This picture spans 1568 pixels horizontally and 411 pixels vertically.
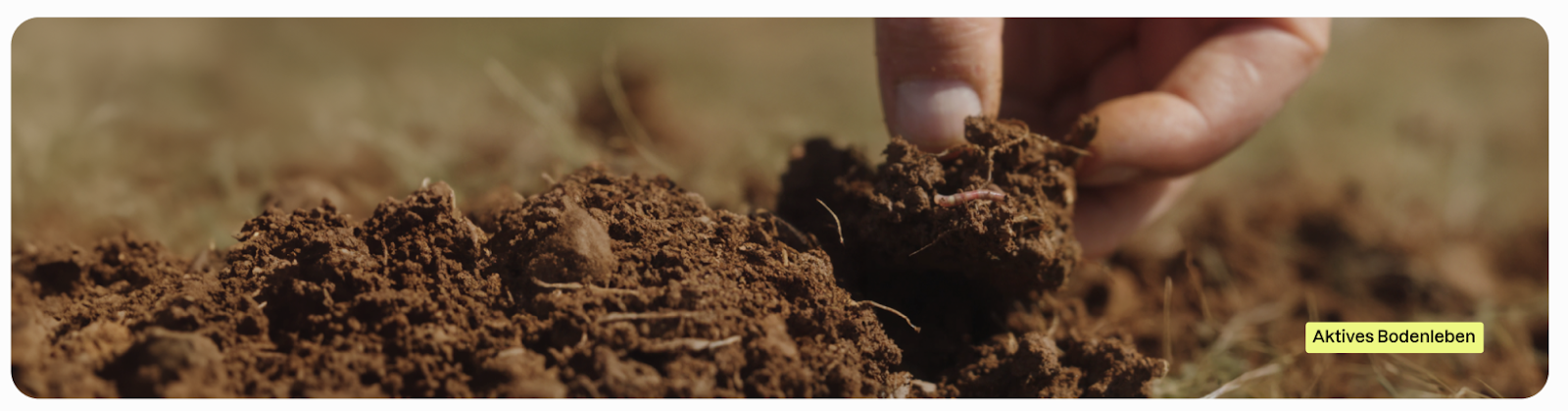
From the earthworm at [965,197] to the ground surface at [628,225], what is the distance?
200 mm

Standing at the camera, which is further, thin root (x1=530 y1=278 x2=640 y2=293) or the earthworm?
the earthworm

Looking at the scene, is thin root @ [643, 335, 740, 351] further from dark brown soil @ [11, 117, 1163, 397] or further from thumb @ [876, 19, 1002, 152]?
thumb @ [876, 19, 1002, 152]

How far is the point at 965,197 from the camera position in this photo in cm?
156

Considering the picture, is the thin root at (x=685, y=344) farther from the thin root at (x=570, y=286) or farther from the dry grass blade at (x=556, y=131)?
the dry grass blade at (x=556, y=131)

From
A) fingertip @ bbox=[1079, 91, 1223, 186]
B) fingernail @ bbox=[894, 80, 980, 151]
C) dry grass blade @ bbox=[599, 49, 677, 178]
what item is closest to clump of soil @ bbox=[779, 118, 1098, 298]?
fingernail @ bbox=[894, 80, 980, 151]

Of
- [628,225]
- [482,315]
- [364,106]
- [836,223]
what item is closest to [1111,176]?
[836,223]

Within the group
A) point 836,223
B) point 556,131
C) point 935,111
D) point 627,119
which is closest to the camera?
point 836,223

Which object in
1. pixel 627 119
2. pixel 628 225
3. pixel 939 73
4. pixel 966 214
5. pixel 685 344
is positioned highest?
pixel 627 119

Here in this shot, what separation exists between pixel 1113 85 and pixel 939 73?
3.15ft

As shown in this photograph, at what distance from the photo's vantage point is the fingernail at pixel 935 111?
1.85 meters

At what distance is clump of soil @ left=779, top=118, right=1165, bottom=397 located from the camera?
156 cm

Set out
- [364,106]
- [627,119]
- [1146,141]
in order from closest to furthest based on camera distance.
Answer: [1146,141]
[627,119]
[364,106]

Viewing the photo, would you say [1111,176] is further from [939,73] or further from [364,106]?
[364,106]

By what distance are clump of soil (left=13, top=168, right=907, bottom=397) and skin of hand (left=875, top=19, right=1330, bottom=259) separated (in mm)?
588
